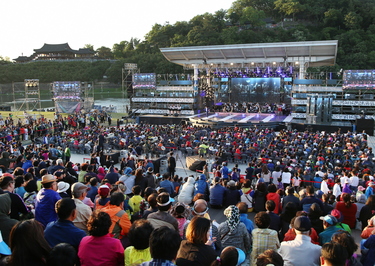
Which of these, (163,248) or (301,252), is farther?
(301,252)

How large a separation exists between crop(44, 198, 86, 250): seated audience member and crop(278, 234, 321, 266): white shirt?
90.4 inches

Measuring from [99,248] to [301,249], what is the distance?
2241 mm

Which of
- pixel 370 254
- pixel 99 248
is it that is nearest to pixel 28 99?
pixel 99 248

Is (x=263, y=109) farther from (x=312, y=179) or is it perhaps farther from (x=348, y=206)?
(x=348, y=206)

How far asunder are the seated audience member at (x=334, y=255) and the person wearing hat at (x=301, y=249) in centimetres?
72

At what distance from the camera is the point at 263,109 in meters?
35.5

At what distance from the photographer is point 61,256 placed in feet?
8.69

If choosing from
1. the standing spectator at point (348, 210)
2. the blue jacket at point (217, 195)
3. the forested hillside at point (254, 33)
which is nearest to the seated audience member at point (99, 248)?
the blue jacket at point (217, 195)

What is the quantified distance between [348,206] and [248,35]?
50.2 metres

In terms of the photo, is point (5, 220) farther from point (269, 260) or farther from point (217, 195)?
point (217, 195)

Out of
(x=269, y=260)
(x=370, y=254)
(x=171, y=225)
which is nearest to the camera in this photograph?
(x=269, y=260)

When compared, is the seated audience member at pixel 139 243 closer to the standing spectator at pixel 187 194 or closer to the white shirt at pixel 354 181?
the standing spectator at pixel 187 194

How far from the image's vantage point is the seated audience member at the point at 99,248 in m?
3.08

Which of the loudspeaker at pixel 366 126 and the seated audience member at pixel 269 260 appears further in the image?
the loudspeaker at pixel 366 126
